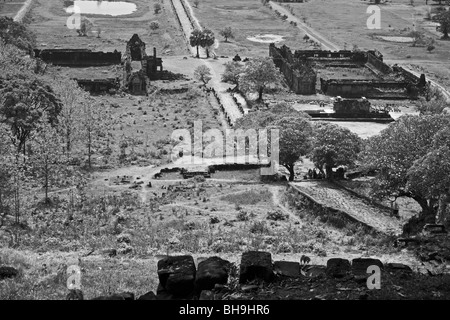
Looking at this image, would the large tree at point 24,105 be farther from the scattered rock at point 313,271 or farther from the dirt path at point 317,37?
the dirt path at point 317,37

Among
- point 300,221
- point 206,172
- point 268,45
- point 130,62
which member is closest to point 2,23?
point 130,62

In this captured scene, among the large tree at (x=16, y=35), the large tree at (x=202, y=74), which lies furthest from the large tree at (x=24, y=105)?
the large tree at (x=16, y=35)

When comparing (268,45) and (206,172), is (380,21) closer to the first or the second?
(268,45)

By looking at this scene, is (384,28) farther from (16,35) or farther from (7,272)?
(7,272)

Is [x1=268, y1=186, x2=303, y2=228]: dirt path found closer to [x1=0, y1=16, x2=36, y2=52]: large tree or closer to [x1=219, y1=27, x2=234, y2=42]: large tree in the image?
[x1=0, y1=16, x2=36, y2=52]: large tree
